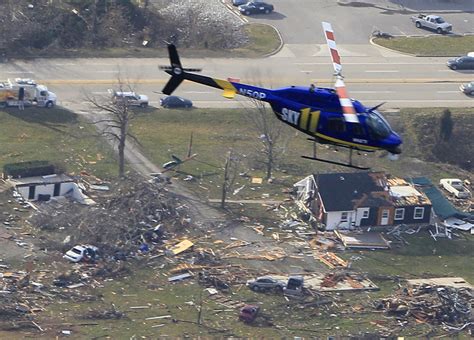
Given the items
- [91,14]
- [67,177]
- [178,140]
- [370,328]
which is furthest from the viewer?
[91,14]

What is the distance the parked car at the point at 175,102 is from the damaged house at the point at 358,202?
41.8ft

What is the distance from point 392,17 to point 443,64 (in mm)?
9869

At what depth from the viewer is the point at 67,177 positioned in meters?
87.5

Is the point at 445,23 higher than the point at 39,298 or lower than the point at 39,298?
higher

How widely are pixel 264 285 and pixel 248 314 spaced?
3842 millimetres

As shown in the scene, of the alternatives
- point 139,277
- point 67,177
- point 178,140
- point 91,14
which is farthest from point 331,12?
point 139,277

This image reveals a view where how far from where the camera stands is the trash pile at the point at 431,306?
76250 mm

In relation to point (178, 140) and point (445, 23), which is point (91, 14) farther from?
point (445, 23)

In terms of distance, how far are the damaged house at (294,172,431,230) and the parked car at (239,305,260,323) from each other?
42.2 feet

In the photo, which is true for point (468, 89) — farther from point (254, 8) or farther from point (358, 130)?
point (358, 130)

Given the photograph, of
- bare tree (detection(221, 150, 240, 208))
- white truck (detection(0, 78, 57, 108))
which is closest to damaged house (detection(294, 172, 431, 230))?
bare tree (detection(221, 150, 240, 208))

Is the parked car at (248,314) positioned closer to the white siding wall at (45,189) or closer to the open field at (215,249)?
the open field at (215,249)

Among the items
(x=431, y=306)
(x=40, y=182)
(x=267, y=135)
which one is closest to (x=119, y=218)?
(x=40, y=182)

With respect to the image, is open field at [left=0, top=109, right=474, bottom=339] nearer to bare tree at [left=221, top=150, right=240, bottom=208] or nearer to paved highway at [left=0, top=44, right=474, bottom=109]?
bare tree at [left=221, top=150, right=240, bottom=208]
